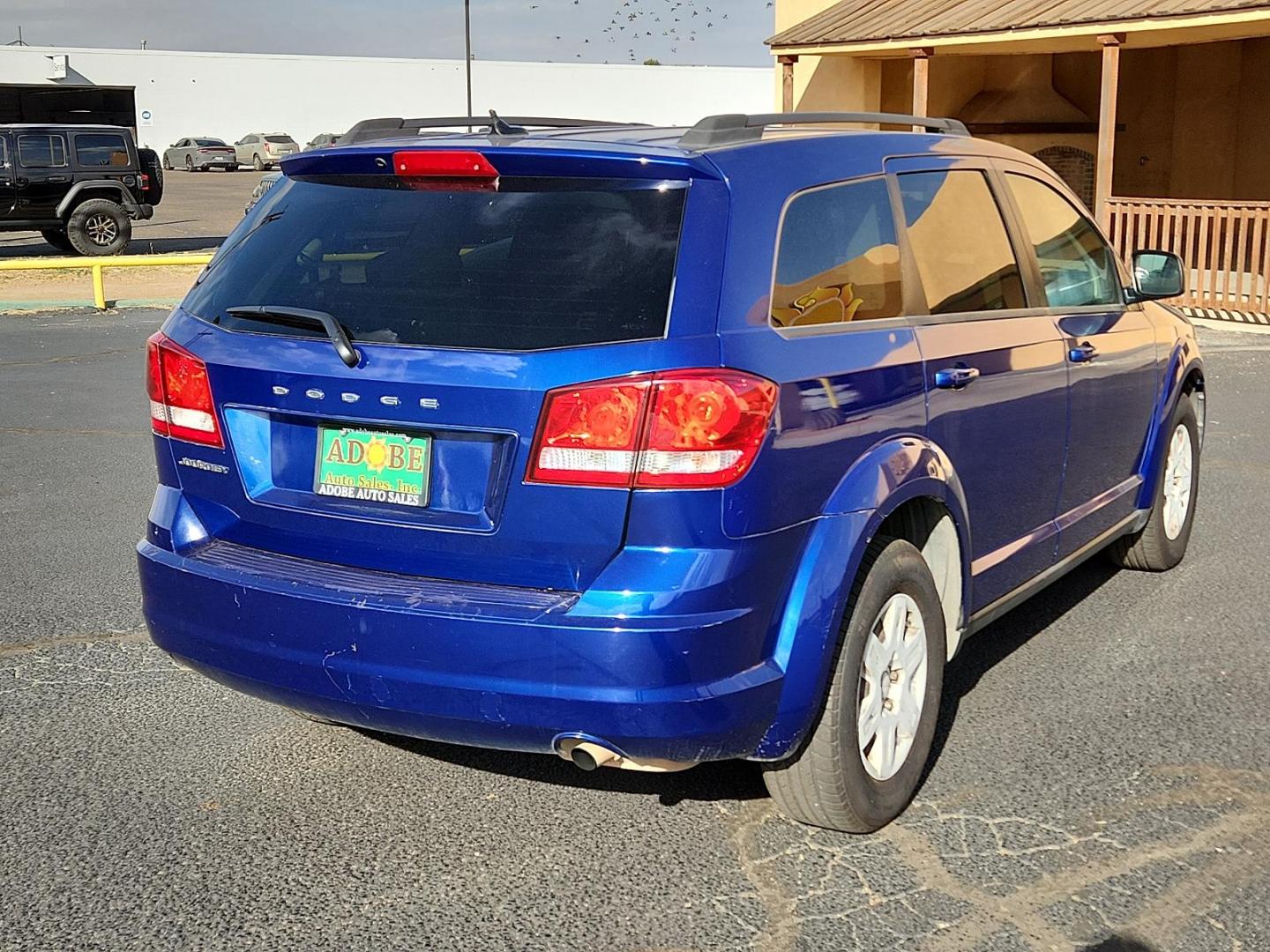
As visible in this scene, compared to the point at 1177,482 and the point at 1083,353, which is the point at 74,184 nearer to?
the point at 1177,482

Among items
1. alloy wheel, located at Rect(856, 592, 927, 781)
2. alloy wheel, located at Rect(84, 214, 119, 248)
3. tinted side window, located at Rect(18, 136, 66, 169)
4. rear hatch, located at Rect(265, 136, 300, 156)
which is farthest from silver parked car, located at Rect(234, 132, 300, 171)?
alloy wheel, located at Rect(856, 592, 927, 781)

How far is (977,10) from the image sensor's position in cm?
1912

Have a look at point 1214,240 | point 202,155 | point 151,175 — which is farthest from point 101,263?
point 202,155

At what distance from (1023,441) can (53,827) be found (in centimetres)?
290

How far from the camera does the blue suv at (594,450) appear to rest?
3.13 m

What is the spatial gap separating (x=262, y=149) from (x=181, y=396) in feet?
209

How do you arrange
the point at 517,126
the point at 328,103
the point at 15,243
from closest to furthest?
the point at 517,126 → the point at 15,243 → the point at 328,103

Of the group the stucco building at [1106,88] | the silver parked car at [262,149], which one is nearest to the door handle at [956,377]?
the stucco building at [1106,88]

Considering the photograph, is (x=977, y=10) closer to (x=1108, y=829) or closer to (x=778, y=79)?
(x=778, y=79)

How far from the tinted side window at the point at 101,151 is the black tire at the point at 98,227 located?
24.6 inches

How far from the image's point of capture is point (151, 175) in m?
25.5

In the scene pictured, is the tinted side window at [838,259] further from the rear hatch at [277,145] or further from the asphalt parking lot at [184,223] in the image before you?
the rear hatch at [277,145]

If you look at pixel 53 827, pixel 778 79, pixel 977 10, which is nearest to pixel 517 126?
pixel 53 827

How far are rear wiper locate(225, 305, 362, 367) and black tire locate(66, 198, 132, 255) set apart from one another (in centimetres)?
2221
